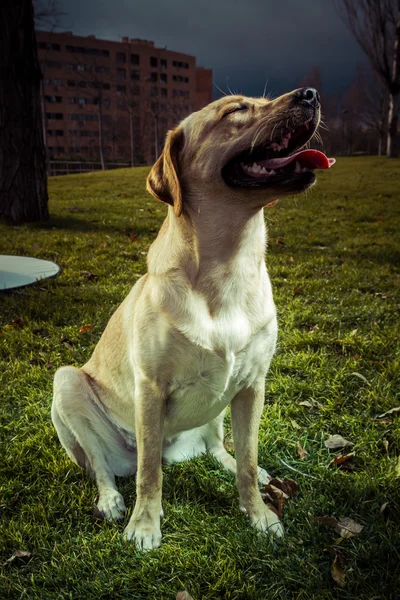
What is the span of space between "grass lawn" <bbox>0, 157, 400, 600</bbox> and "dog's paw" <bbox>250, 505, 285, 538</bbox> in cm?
6

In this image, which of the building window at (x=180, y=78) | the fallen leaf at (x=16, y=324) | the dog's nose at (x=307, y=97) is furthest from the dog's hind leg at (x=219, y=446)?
the building window at (x=180, y=78)

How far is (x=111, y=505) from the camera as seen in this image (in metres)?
2.37

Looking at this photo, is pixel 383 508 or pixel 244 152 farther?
pixel 383 508

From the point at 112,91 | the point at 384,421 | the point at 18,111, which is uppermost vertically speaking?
the point at 112,91

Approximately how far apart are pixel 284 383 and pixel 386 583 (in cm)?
172

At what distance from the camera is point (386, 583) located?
1.91m

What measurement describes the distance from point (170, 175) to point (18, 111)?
769 cm

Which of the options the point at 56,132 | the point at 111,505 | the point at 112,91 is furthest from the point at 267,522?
the point at 56,132

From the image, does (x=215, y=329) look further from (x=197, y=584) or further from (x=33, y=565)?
(x=33, y=565)

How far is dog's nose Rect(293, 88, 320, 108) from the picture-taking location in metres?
2.08

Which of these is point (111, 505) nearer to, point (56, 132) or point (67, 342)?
point (67, 342)

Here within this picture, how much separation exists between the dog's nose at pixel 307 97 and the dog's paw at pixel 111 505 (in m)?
2.03

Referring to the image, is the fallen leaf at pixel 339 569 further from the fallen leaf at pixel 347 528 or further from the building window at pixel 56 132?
the building window at pixel 56 132

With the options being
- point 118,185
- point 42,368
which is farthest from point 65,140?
point 42,368
